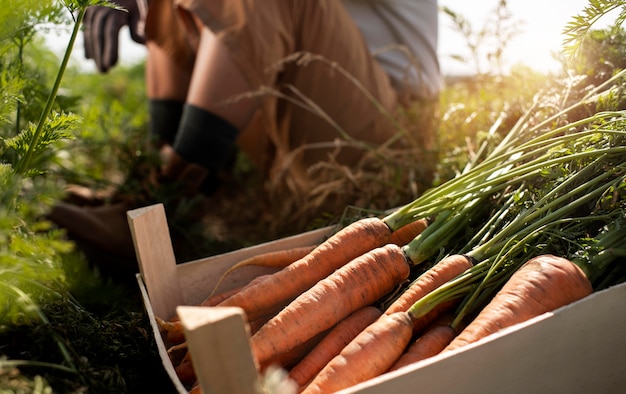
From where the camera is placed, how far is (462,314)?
933 millimetres

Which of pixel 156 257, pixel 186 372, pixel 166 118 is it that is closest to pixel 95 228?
pixel 166 118

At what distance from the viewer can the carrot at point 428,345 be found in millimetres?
905

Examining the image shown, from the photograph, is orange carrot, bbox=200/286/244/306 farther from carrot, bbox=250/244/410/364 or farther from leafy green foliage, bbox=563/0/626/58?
leafy green foliage, bbox=563/0/626/58

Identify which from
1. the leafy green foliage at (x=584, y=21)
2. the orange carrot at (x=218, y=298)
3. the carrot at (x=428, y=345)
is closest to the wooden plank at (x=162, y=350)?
the orange carrot at (x=218, y=298)

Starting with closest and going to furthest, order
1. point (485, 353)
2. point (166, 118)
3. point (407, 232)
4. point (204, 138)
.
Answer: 1. point (485, 353)
2. point (407, 232)
3. point (204, 138)
4. point (166, 118)

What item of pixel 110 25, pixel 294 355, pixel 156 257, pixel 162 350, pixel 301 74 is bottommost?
pixel 294 355

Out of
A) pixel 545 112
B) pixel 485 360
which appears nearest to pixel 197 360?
pixel 485 360

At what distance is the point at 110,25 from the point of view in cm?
198

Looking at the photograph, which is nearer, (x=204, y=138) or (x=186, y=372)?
(x=186, y=372)

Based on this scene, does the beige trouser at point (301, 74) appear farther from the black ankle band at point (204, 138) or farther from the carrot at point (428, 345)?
the carrot at point (428, 345)

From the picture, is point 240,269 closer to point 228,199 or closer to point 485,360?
point 485,360

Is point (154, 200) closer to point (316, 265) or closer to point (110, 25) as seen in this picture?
point (110, 25)

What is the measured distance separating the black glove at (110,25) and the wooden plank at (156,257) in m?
1.15

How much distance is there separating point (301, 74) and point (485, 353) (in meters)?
1.21
